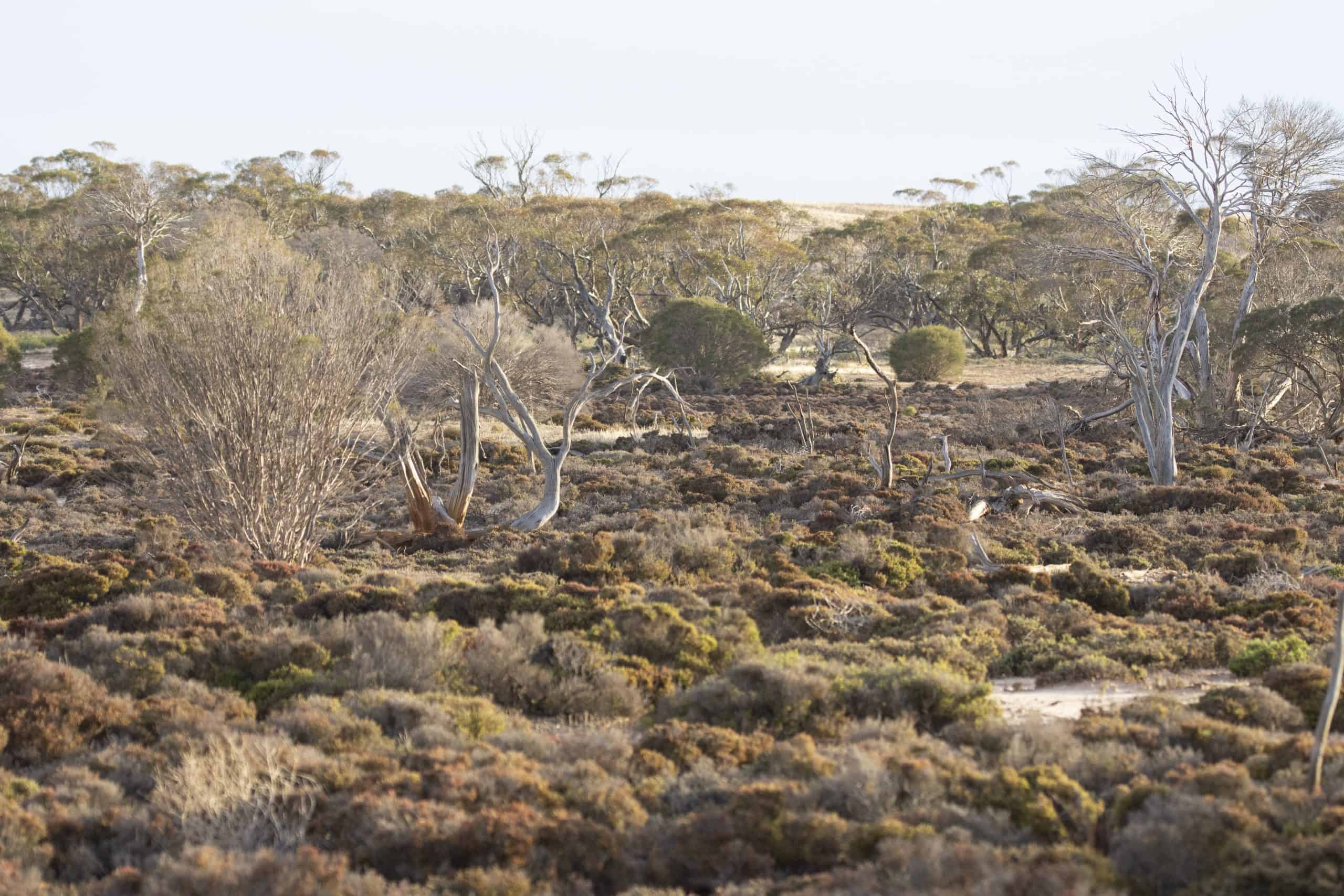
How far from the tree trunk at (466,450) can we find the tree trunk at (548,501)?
29.8 inches

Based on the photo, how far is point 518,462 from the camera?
23172mm

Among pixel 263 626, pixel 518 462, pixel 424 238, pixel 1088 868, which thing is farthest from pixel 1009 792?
pixel 424 238

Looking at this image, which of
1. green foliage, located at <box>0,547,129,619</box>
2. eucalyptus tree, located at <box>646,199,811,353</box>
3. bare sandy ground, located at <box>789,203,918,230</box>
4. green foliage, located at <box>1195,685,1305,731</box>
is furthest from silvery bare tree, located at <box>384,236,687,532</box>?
bare sandy ground, located at <box>789,203,918,230</box>

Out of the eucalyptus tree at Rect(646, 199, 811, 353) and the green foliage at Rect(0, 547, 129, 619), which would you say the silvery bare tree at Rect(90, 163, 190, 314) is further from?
the green foliage at Rect(0, 547, 129, 619)

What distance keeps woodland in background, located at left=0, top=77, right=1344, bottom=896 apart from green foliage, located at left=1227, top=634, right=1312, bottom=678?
0.03 m

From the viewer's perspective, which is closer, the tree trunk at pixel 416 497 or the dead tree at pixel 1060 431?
the tree trunk at pixel 416 497

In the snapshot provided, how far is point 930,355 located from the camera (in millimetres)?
40344

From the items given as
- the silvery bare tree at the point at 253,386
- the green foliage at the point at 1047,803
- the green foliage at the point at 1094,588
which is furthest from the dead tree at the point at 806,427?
the green foliage at the point at 1047,803

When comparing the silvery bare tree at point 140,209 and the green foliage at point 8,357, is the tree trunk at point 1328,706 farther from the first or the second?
the silvery bare tree at point 140,209

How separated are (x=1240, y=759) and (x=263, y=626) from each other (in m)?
7.19

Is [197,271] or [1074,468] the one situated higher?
[197,271]

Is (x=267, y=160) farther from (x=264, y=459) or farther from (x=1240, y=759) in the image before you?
(x=1240, y=759)

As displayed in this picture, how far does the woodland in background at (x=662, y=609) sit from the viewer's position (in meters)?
5.31

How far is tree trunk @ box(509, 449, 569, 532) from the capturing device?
16.3 m
